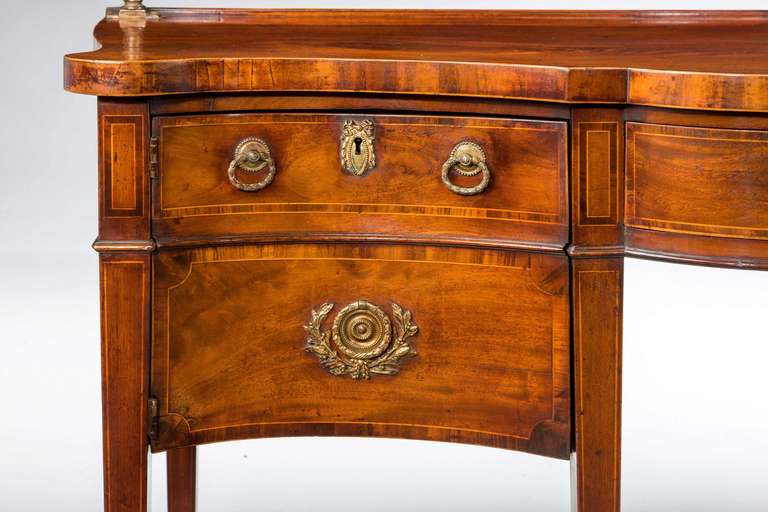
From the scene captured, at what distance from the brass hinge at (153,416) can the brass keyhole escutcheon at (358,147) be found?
403 mm

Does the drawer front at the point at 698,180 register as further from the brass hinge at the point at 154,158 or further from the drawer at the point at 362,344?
the brass hinge at the point at 154,158

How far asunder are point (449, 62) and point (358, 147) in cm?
18

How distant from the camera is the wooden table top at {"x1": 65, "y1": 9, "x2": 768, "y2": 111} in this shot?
217 centimetres

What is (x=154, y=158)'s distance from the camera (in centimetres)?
229

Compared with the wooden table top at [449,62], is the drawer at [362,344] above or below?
below

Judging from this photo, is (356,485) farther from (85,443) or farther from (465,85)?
(465,85)

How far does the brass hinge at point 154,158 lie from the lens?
7.50 feet

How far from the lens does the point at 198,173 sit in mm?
2332

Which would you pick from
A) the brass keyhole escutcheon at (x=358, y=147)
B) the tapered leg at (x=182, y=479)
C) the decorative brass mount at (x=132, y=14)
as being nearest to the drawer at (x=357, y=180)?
the brass keyhole escutcheon at (x=358, y=147)

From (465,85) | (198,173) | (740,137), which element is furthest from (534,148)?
(198,173)

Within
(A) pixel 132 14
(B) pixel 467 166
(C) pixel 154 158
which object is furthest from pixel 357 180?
(A) pixel 132 14

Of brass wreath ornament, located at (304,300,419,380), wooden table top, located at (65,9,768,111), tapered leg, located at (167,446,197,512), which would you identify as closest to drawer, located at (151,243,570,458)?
brass wreath ornament, located at (304,300,419,380)

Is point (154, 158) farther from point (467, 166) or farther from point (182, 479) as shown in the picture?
point (182, 479)

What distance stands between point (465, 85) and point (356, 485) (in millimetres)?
1200
